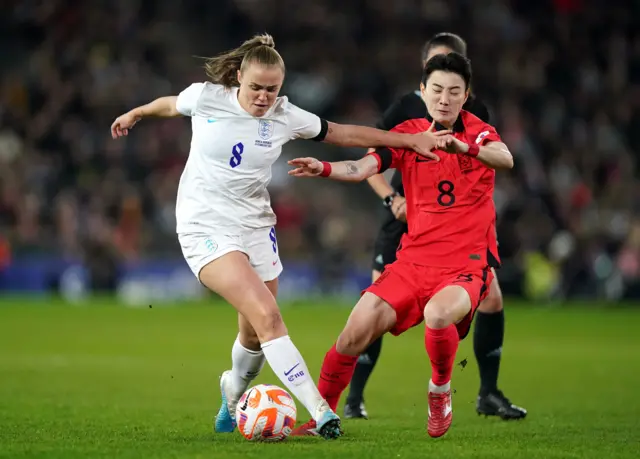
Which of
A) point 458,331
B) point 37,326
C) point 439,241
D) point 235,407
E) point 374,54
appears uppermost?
point 374,54

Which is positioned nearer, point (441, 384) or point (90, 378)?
point (441, 384)

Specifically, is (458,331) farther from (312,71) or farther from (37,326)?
(312,71)

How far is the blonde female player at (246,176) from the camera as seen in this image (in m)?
6.76

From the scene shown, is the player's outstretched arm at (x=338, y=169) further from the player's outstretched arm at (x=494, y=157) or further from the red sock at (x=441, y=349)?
the red sock at (x=441, y=349)

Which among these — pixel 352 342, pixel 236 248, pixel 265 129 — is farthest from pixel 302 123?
pixel 352 342

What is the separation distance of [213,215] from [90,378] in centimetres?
488

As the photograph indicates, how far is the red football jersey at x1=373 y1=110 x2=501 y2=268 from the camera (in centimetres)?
A: 718

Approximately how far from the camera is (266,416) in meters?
6.75

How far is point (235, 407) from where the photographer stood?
754cm

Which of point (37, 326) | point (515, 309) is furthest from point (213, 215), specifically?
point (515, 309)

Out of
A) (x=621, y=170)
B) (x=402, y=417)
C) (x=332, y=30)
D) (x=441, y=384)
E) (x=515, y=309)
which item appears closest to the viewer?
(x=441, y=384)

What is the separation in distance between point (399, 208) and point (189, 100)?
1.78m

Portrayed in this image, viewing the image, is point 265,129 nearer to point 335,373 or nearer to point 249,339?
point 249,339

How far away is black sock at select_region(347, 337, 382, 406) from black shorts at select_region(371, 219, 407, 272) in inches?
24.1
